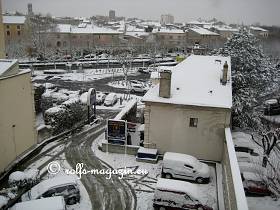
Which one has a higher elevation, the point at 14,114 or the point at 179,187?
the point at 14,114

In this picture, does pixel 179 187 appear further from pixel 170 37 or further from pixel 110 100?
pixel 170 37

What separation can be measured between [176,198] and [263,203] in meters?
6.56

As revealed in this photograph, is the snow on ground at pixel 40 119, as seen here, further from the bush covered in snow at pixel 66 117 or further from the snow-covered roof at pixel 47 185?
the snow-covered roof at pixel 47 185

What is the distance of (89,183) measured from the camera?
1928 cm

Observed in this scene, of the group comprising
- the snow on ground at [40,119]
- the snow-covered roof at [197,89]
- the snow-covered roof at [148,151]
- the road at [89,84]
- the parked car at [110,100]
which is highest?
the snow-covered roof at [197,89]

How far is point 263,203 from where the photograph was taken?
65.2ft


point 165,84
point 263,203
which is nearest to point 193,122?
point 165,84

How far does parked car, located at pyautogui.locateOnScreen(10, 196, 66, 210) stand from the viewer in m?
15.0

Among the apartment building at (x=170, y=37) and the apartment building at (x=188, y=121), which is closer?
the apartment building at (x=188, y=121)

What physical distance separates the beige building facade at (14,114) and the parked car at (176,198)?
10070 millimetres

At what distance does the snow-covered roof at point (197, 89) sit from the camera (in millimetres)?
21406

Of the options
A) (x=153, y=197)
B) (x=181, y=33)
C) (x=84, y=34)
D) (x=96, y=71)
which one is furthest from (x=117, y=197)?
(x=181, y=33)

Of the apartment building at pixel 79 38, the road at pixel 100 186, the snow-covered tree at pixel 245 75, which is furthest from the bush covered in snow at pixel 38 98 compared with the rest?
→ the apartment building at pixel 79 38

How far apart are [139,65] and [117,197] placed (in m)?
60.7
